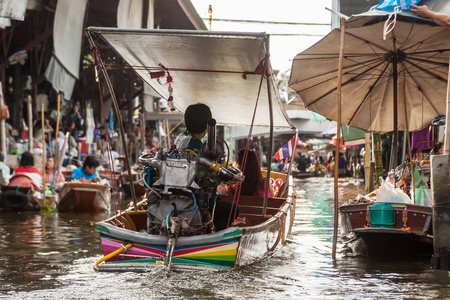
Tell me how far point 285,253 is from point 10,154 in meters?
9.19

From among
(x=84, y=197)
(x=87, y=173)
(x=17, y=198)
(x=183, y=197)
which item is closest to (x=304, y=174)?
(x=87, y=173)

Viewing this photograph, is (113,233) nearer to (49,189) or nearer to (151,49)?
(151,49)

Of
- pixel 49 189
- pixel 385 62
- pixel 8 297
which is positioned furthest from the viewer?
pixel 49 189

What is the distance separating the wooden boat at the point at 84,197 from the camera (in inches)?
476

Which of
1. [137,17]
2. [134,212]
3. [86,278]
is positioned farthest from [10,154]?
[86,278]

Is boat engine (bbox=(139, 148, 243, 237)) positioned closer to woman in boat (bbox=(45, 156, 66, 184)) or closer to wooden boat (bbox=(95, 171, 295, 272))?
wooden boat (bbox=(95, 171, 295, 272))

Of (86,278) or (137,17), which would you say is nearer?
(86,278)

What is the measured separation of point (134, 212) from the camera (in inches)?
278

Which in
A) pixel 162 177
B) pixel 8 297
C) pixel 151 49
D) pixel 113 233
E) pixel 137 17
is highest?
pixel 137 17

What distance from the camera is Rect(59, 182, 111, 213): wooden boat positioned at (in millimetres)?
12086

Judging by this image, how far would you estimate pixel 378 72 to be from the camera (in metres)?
8.66

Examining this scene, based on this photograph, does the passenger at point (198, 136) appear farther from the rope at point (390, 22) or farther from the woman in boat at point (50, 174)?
the woman in boat at point (50, 174)

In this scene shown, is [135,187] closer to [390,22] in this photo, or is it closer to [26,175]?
[26,175]

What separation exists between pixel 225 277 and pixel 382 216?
228 cm
